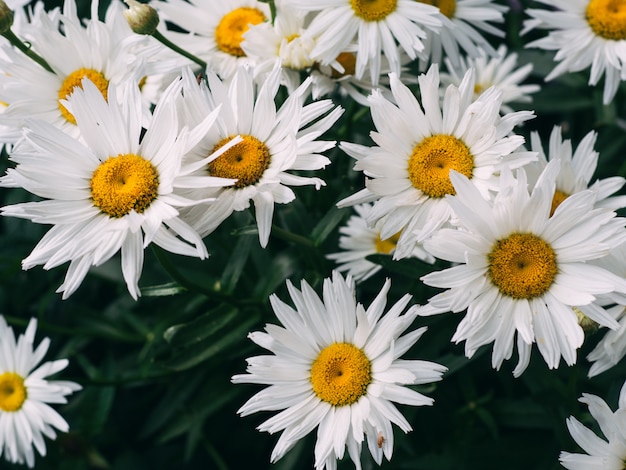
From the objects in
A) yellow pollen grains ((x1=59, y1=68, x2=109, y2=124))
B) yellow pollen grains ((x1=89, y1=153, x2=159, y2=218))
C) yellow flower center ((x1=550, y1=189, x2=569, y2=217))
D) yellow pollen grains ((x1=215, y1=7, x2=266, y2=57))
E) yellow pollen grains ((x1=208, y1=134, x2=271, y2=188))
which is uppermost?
yellow pollen grains ((x1=215, y1=7, x2=266, y2=57))

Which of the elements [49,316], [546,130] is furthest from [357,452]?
[546,130]

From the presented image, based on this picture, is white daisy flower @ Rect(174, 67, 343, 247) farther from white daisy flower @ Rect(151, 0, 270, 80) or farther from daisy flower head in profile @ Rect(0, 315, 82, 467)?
daisy flower head in profile @ Rect(0, 315, 82, 467)

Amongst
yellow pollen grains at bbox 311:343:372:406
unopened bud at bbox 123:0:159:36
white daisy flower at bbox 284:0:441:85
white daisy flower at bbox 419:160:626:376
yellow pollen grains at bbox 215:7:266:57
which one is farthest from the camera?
yellow pollen grains at bbox 215:7:266:57

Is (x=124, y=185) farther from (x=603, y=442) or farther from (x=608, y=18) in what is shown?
(x=608, y=18)

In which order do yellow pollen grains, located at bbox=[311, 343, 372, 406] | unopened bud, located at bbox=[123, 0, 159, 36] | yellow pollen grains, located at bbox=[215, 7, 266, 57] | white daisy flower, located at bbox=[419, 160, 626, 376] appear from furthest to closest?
yellow pollen grains, located at bbox=[215, 7, 266, 57] < unopened bud, located at bbox=[123, 0, 159, 36] < yellow pollen grains, located at bbox=[311, 343, 372, 406] < white daisy flower, located at bbox=[419, 160, 626, 376]

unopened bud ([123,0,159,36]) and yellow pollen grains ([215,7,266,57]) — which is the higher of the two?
yellow pollen grains ([215,7,266,57])

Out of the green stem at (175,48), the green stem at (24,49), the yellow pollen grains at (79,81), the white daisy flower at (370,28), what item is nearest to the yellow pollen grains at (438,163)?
the white daisy flower at (370,28)

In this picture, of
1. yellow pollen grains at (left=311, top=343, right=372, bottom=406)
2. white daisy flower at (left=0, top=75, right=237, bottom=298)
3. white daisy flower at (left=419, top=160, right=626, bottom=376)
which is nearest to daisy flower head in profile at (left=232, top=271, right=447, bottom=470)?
yellow pollen grains at (left=311, top=343, right=372, bottom=406)
